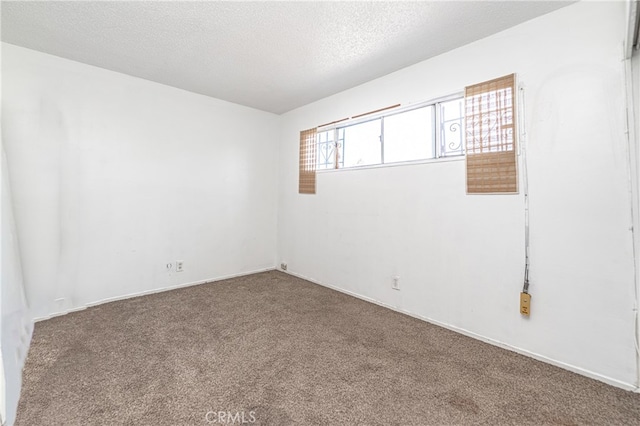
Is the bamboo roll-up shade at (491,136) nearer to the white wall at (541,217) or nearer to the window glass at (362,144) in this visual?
the white wall at (541,217)

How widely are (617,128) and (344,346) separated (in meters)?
2.39

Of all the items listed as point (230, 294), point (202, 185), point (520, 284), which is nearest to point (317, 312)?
point (230, 294)

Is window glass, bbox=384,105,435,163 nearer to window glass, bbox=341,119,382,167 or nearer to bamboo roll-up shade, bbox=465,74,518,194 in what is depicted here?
window glass, bbox=341,119,382,167

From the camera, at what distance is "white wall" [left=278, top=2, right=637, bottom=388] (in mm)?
1683

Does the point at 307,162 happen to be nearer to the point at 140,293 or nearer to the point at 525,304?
the point at 140,293

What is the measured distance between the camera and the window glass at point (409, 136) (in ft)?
8.63

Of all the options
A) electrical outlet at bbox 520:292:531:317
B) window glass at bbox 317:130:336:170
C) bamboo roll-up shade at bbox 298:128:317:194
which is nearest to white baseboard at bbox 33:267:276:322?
bamboo roll-up shade at bbox 298:128:317:194

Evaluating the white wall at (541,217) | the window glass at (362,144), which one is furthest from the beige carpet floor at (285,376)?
the window glass at (362,144)

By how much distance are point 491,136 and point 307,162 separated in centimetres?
239

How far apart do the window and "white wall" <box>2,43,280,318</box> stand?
1348mm

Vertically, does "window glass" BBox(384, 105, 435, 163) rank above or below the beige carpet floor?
above

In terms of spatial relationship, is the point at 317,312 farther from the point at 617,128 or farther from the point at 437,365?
the point at 617,128

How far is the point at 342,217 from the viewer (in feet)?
11.2

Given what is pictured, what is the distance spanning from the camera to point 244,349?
6.64 feet
